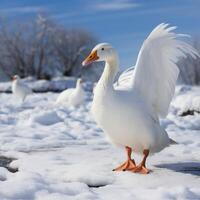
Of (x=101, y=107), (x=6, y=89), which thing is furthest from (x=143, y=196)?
(x=6, y=89)

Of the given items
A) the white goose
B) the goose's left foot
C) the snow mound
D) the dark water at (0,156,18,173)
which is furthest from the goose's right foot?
the snow mound

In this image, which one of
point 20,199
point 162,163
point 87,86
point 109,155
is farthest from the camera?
point 87,86

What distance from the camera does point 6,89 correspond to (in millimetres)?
33875

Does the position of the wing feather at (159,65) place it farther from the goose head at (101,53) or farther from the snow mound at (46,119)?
the snow mound at (46,119)

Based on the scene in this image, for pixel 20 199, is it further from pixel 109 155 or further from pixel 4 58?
pixel 4 58

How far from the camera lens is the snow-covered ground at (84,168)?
429cm

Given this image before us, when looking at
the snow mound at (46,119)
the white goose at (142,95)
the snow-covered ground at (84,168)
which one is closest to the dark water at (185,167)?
the snow-covered ground at (84,168)

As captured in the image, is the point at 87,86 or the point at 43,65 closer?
the point at 87,86

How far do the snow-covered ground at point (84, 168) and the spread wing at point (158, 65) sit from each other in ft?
2.75

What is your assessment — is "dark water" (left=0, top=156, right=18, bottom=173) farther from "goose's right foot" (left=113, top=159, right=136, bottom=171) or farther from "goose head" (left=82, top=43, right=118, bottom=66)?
"goose head" (left=82, top=43, right=118, bottom=66)

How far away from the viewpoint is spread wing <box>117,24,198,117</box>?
563 cm

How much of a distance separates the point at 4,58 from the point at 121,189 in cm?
5422

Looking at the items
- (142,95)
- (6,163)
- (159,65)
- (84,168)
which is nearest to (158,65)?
(159,65)

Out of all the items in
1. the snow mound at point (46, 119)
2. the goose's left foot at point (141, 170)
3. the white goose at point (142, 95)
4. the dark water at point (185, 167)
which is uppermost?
Result: the white goose at point (142, 95)
